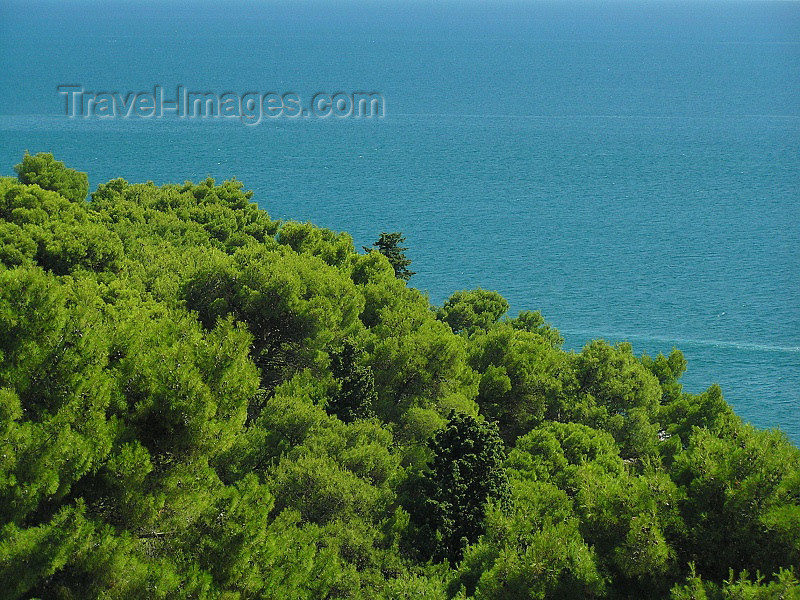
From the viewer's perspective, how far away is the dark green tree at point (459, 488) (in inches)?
766

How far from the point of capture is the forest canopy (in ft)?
44.6

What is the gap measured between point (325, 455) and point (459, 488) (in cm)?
304

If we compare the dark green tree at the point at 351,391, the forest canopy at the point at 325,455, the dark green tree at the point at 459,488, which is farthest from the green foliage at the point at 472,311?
the dark green tree at the point at 459,488

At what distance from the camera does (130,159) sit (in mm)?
89938

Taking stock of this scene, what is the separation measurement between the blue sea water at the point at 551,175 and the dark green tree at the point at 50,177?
2408 cm

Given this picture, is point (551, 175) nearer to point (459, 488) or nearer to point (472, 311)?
point (472, 311)

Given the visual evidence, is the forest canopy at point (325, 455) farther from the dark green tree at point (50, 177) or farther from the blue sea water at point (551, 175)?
the blue sea water at point (551, 175)

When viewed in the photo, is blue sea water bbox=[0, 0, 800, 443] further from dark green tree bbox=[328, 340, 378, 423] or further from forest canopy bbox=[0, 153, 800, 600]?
dark green tree bbox=[328, 340, 378, 423]

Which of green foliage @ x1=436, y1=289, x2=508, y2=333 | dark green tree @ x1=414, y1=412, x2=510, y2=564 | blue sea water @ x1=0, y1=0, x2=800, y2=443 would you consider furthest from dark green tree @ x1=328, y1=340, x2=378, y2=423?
blue sea water @ x1=0, y1=0, x2=800, y2=443

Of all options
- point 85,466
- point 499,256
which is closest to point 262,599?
point 85,466

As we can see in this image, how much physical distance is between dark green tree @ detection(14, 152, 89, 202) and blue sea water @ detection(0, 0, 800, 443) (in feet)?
79.0

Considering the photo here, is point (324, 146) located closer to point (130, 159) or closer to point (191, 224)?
point (130, 159)

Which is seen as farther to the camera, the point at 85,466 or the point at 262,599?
the point at 262,599

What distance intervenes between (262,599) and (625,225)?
65.5 meters
